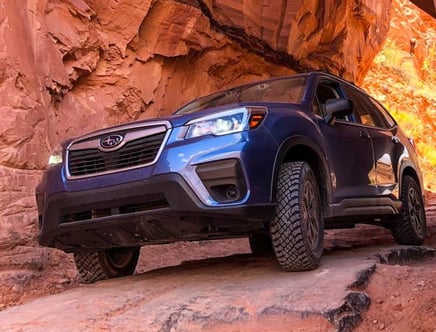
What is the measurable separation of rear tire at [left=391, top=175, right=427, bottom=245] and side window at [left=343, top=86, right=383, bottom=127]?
0.82 m

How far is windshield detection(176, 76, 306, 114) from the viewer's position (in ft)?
16.5

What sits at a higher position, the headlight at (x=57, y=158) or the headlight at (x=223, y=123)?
the headlight at (x=223, y=123)

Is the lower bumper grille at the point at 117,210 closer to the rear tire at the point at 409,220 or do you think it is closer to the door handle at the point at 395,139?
the rear tire at the point at 409,220

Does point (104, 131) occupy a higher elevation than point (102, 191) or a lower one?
higher

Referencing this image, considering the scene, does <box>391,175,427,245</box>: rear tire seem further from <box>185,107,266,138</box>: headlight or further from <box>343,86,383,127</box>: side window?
<box>185,107,266,138</box>: headlight

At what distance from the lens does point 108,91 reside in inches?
376

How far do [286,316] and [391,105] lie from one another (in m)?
35.8

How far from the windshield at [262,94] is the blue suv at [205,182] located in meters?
0.04

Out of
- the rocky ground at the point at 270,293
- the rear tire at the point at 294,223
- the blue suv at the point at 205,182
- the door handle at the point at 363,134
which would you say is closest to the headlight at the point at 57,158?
the blue suv at the point at 205,182

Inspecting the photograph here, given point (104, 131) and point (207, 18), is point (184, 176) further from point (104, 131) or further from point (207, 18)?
point (207, 18)

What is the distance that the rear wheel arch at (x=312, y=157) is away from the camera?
13.7 feet

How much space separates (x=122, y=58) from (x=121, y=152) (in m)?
6.23

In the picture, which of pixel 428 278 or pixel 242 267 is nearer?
pixel 428 278

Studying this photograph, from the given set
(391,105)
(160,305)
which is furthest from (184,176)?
(391,105)
